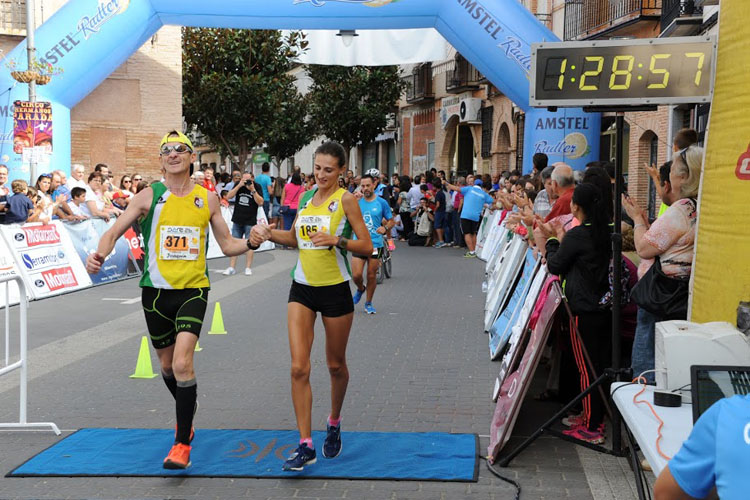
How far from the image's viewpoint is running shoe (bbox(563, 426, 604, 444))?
6242 mm

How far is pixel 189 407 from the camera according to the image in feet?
18.8

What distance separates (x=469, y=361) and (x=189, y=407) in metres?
4.12

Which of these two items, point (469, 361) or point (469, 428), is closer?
point (469, 428)

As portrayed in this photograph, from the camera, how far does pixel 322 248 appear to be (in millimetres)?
5895

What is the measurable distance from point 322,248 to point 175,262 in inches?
34.7

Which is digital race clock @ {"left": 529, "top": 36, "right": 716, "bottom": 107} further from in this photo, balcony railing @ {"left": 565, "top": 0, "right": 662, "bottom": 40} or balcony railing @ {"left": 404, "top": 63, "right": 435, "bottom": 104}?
balcony railing @ {"left": 404, "top": 63, "right": 435, "bottom": 104}

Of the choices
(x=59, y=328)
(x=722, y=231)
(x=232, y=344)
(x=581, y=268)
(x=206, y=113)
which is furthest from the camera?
(x=206, y=113)

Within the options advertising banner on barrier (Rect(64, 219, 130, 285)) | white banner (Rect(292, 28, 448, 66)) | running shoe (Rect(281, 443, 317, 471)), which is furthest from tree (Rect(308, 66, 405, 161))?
running shoe (Rect(281, 443, 317, 471))

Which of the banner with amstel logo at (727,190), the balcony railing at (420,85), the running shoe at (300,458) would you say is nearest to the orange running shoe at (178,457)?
the running shoe at (300,458)

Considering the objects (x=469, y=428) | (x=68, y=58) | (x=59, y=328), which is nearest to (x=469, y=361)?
(x=469, y=428)

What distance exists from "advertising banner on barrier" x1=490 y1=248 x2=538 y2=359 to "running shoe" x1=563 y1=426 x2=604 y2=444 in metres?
2.18

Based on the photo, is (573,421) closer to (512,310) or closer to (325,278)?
(325,278)

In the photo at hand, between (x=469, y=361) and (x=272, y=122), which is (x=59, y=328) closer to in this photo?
(x=469, y=361)

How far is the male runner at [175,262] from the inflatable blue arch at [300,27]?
13284 millimetres
